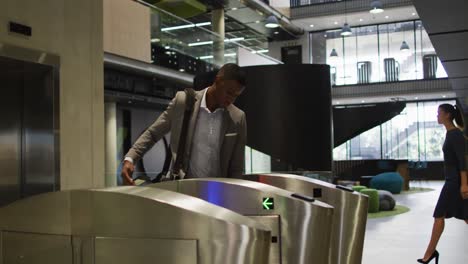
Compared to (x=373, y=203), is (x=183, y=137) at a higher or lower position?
higher

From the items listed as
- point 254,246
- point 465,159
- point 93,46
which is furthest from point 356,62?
point 254,246

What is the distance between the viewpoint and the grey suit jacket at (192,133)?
2.84m

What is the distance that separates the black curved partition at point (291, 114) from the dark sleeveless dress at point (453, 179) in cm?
209

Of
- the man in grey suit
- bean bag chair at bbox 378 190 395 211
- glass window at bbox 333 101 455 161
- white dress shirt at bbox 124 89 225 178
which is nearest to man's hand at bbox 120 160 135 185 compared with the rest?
the man in grey suit

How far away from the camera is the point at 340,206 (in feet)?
10.5

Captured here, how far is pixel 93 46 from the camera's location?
130 inches

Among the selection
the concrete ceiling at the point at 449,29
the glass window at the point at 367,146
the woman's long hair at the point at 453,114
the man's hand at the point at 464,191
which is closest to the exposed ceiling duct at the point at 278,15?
the glass window at the point at 367,146

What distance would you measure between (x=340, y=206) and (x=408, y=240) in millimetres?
4456

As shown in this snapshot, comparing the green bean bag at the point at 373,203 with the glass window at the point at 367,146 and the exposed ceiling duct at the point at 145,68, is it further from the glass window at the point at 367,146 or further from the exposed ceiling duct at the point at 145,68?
the glass window at the point at 367,146

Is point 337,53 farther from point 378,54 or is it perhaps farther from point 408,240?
point 408,240

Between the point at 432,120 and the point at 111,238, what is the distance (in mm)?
25414

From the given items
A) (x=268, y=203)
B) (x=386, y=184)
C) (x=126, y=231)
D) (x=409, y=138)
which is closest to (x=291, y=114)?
(x=268, y=203)

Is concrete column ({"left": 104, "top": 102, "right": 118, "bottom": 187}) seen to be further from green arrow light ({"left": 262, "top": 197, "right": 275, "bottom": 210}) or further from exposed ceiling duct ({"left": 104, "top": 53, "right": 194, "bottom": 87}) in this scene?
green arrow light ({"left": 262, "top": 197, "right": 275, "bottom": 210})

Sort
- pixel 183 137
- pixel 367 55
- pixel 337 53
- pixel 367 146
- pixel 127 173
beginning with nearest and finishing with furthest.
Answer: pixel 127 173, pixel 183 137, pixel 367 55, pixel 337 53, pixel 367 146
